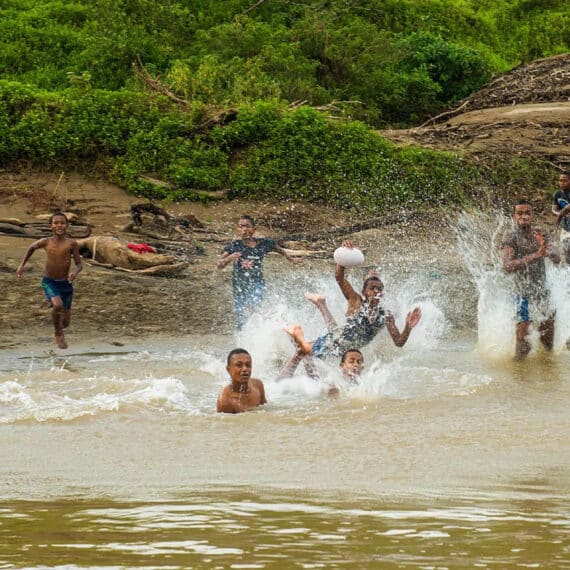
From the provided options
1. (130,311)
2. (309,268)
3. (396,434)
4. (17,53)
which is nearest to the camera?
(396,434)

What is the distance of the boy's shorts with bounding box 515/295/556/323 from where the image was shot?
11.2 metres

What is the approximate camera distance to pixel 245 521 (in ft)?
18.2

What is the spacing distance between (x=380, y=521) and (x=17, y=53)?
16743 mm

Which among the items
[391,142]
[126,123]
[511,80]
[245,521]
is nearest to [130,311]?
[126,123]

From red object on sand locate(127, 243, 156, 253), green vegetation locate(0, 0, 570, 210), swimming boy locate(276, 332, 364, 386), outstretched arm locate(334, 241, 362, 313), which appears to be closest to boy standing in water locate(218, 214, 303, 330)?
outstretched arm locate(334, 241, 362, 313)

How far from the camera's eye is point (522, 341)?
447 inches

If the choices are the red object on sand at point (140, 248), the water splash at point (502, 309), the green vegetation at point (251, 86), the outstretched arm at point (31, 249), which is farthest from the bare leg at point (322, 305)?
the green vegetation at point (251, 86)

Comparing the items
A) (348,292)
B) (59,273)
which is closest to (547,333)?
(348,292)

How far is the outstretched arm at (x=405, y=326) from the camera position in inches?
385

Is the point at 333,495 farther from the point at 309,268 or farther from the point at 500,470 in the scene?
the point at 309,268

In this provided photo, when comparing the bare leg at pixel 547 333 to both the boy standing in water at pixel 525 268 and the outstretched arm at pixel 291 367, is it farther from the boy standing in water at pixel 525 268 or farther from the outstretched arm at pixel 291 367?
the outstretched arm at pixel 291 367

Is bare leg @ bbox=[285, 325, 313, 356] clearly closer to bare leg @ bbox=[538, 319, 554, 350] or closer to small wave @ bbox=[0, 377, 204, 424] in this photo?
small wave @ bbox=[0, 377, 204, 424]

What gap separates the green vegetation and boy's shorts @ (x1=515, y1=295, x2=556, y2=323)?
5.84 m

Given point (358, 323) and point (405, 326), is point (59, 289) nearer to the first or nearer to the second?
point (358, 323)
